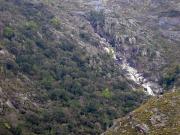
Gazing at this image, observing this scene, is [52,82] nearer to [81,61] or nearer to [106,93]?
[106,93]

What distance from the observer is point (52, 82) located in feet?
189

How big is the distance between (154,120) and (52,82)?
Answer: 61.5 feet

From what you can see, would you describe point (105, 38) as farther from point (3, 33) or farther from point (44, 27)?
point (3, 33)

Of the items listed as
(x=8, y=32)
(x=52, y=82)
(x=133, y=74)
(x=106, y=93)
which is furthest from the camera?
(x=133, y=74)

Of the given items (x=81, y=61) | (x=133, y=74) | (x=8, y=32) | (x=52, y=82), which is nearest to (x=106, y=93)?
(x=52, y=82)

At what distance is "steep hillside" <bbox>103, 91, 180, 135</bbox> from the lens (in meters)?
40.6

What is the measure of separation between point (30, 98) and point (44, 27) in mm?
20849

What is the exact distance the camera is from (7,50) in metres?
60.3

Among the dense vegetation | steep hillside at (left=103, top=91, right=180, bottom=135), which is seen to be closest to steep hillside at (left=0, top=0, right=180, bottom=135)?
the dense vegetation

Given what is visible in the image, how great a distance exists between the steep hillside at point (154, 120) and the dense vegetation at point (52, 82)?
7.57 m

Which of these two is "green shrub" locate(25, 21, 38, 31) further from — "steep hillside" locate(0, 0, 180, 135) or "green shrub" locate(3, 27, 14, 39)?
"green shrub" locate(3, 27, 14, 39)

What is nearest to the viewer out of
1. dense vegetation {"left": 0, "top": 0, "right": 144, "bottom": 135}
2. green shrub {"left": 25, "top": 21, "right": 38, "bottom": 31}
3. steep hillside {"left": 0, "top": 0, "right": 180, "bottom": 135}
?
dense vegetation {"left": 0, "top": 0, "right": 144, "bottom": 135}

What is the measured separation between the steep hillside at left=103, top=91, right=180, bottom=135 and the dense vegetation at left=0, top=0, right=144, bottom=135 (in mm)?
7565

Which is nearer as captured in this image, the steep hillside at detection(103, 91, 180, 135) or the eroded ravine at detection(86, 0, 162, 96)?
the steep hillside at detection(103, 91, 180, 135)
